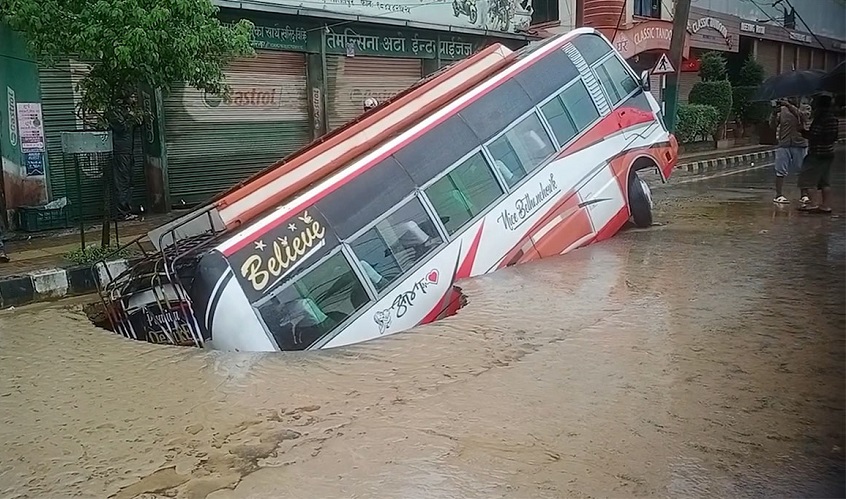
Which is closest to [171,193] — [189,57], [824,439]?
[189,57]

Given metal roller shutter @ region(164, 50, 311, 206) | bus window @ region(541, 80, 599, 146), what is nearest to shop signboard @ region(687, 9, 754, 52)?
metal roller shutter @ region(164, 50, 311, 206)

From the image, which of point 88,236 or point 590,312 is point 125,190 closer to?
point 88,236

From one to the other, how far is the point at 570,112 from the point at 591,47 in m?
1.18

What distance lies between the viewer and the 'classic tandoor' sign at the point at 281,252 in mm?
5437

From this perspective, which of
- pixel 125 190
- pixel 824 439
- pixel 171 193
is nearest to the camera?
pixel 824 439

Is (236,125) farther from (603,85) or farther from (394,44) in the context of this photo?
(603,85)

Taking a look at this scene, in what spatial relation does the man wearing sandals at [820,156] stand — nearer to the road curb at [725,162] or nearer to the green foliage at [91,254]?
the road curb at [725,162]

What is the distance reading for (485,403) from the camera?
177 inches

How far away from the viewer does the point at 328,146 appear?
6.81 m

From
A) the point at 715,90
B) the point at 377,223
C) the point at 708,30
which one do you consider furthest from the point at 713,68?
the point at 377,223

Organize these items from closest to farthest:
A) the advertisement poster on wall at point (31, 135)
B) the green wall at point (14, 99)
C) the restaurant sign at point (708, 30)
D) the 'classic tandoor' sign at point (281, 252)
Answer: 1. the 'classic tandoor' sign at point (281, 252)
2. the green wall at point (14, 99)
3. the advertisement poster on wall at point (31, 135)
4. the restaurant sign at point (708, 30)

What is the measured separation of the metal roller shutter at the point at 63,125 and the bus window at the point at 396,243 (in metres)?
6.73

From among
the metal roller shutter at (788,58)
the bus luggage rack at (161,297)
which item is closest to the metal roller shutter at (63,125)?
the bus luggage rack at (161,297)

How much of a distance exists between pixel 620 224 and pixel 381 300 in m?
4.15
